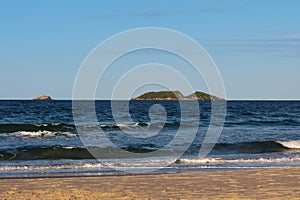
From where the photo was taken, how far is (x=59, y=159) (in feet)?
75.8

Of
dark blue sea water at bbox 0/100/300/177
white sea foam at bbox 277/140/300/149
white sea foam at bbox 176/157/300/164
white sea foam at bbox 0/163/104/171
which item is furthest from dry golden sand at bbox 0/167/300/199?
white sea foam at bbox 277/140/300/149

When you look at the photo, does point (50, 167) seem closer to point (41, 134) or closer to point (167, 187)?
point (167, 187)

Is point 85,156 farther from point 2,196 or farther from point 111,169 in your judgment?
point 2,196

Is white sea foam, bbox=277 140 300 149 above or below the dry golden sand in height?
above

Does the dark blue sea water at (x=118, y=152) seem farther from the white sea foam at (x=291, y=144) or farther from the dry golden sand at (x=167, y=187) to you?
the dry golden sand at (x=167, y=187)

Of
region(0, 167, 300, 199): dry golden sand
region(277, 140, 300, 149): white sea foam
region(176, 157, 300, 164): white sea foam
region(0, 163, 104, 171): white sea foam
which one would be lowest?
region(0, 167, 300, 199): dry golden sand

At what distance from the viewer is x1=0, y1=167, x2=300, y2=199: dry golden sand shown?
12.0 m

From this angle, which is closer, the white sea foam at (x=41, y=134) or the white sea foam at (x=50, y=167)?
the white sea foam at (x=50, y=167)

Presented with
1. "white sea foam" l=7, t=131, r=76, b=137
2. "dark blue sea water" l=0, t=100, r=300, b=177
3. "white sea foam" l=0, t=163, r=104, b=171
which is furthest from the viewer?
"white sea foam" l=7, t=131, r=76, b=137

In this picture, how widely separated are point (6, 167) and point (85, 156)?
5464 millimetres

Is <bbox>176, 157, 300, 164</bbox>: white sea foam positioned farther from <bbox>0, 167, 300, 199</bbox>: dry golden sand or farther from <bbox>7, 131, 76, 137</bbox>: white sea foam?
<bbox>7, 131, 76, 137</bbox>: white sea foam

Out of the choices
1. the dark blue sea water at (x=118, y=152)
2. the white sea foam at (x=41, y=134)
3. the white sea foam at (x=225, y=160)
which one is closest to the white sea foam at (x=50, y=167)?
the dark blue sea water at (x=118, y=152)

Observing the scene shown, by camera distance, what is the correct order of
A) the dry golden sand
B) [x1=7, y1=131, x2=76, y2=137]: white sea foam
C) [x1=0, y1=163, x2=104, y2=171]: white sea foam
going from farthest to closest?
[x1=7, y1=131, x2=76, y2=137]: white sea foam → [x1=0, y1=163, x2=104, y2=171]: white sea foam → the dry golden sand

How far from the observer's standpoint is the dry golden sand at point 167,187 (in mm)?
11984
